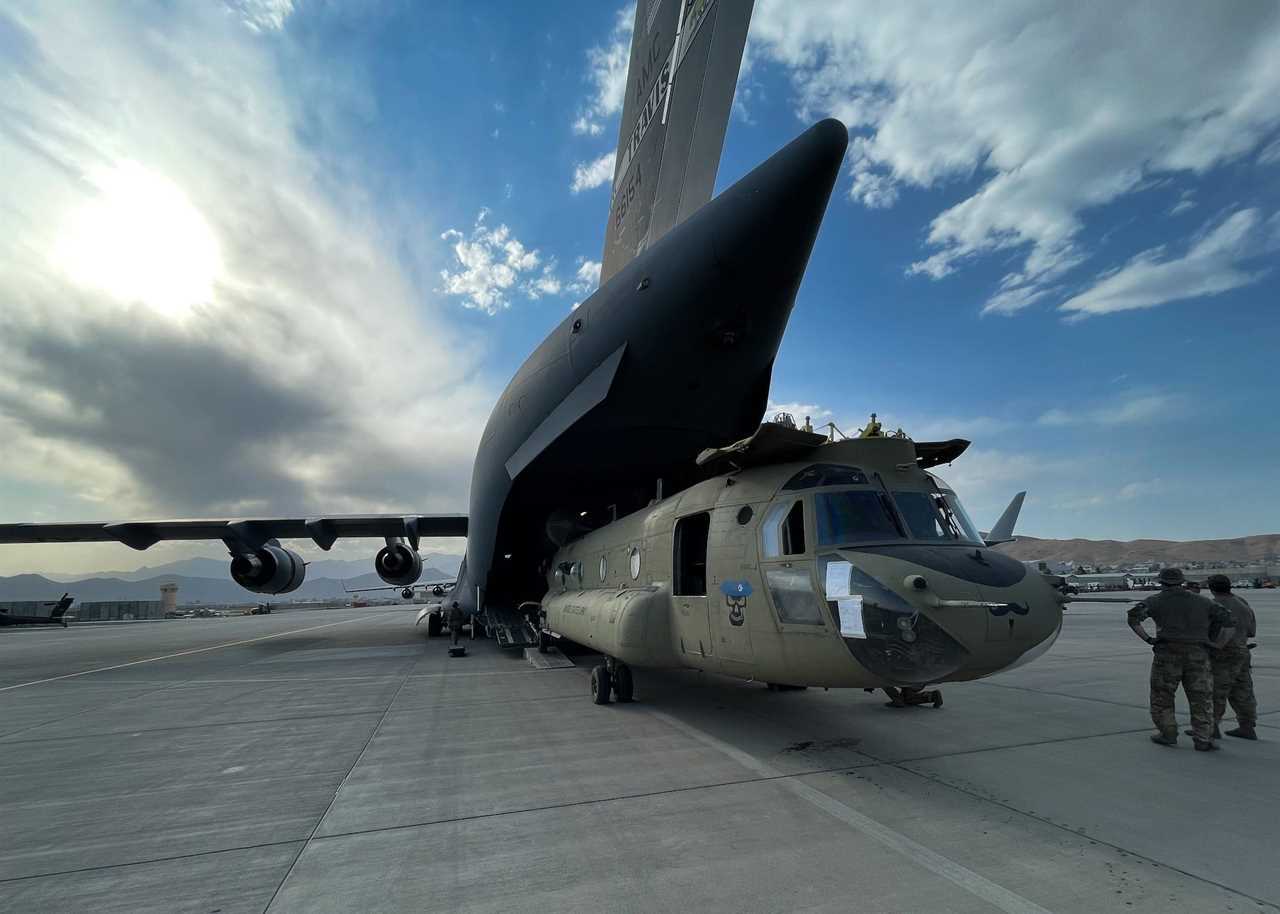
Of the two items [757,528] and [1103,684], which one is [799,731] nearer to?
[757,528]

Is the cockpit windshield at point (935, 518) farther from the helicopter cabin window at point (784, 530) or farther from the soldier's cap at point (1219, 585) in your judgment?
the soldier's cap at point (1219, 585)

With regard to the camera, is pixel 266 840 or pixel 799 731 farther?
pixel 799 731

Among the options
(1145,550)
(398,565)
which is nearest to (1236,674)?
(398,565)

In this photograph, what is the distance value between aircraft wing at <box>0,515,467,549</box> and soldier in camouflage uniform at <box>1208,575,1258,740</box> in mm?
18516

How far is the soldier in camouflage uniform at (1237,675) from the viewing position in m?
5.63

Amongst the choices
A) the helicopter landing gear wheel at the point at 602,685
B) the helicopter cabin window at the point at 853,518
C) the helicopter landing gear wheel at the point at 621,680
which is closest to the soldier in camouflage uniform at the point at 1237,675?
the helicopter cabin window at the point at 853,518

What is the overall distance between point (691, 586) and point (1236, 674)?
541 centimetres

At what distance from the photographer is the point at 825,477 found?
5.30 m

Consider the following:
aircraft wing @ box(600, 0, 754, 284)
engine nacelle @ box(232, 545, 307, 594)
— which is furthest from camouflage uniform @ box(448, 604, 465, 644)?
aircraft wing @ box(600, 0, 754, 284)

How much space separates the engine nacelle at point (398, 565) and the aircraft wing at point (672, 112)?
11324 millimetres

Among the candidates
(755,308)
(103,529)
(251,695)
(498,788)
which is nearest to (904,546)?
(498,788)

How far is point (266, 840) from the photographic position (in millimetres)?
3725

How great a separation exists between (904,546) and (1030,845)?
2.01 metres

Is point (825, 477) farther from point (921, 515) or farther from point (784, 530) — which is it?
point (921, 515)
